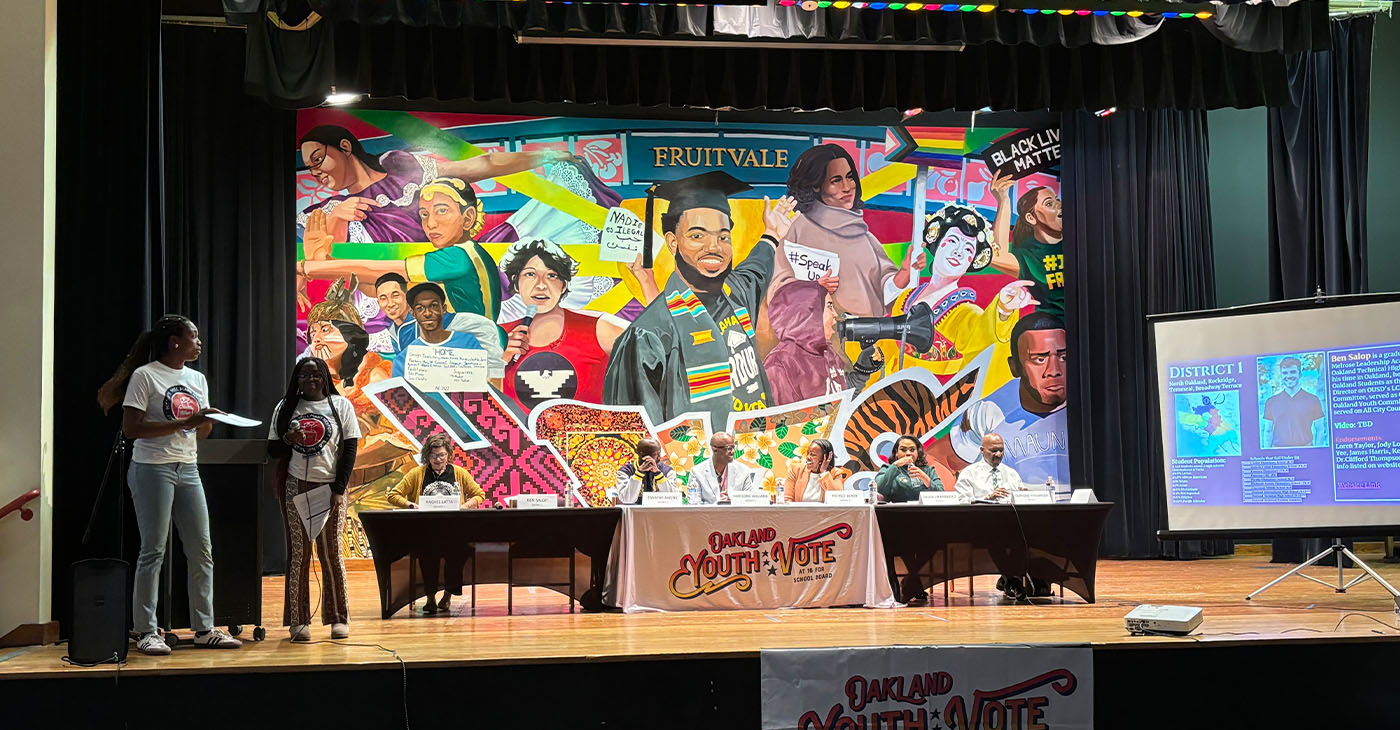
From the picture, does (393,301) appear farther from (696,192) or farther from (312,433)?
(312,433)

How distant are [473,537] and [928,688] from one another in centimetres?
277

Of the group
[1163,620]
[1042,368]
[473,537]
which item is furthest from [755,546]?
[1042,368]

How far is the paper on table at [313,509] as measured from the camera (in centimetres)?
525

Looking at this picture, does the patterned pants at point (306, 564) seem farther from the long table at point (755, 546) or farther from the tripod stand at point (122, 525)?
the long table at point (755, 546)

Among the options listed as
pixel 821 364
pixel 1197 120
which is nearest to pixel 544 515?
pixel 821 364

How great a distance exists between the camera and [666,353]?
30.3 ft

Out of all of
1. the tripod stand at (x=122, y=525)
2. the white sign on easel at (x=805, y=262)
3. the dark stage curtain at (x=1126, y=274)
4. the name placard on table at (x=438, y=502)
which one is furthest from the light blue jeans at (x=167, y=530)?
the dark stage curtain at (x=1126, y=274)

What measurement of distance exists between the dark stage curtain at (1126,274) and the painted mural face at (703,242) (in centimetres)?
291

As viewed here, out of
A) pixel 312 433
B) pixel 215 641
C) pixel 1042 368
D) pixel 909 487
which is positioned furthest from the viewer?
pixel 1042 368

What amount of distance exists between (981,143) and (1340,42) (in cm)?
278

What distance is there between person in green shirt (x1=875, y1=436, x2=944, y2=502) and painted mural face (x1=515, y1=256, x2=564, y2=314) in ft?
9.80

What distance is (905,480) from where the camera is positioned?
708cm

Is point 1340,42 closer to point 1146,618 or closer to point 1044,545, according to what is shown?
point 1044,545

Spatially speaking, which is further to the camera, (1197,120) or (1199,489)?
(1197,120)
